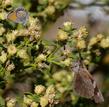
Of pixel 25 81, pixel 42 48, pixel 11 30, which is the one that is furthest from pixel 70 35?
pixel 25 81

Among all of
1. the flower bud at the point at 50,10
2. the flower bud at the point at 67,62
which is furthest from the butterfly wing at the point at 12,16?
the flower bud at the point at 50,10

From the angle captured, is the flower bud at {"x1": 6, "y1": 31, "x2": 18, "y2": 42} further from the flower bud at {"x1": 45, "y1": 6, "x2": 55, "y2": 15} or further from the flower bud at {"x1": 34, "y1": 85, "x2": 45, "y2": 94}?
the flower bud at {"x1": 45, "y1": 6, "x2": 55, "y2": 15}

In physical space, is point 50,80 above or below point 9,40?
below

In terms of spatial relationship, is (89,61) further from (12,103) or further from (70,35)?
(12,103)

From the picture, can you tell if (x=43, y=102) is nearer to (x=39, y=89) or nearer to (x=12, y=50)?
(x=39, y=89)

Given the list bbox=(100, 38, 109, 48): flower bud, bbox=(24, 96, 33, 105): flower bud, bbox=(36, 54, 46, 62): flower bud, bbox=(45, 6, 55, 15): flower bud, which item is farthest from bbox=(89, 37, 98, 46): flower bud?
bbox=(24, 96, 33, 105): flower bud

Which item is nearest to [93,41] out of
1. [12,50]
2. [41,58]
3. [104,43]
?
[104,43]
